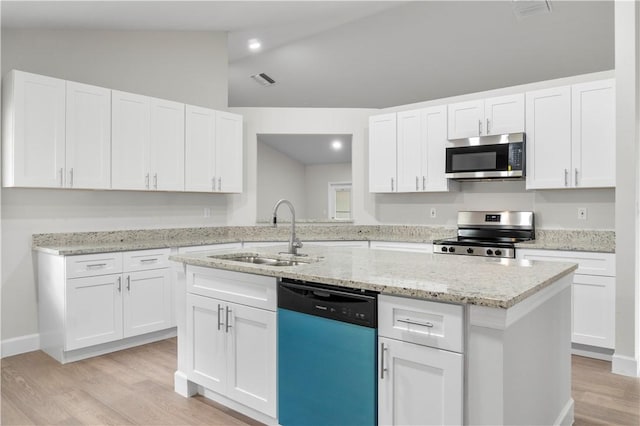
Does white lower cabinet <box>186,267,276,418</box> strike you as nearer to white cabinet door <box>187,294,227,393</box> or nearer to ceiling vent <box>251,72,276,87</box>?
white cabinet door <box>187,294,227,393</box>

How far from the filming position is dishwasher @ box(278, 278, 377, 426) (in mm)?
1792

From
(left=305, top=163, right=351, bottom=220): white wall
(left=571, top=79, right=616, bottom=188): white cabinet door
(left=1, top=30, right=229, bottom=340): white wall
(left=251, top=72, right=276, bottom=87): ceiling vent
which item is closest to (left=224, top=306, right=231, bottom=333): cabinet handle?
(left=1, top=30, right=229, bottom=340): white wall

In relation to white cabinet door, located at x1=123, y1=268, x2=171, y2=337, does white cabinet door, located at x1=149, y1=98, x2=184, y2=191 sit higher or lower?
higher

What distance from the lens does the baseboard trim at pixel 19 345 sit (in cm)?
346

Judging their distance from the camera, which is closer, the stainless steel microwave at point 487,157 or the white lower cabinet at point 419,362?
the white lower cabinet at point 419,362

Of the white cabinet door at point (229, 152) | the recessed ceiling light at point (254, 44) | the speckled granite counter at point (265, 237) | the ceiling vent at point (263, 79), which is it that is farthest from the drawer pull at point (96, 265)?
the ceiling vent at point (263, 79)

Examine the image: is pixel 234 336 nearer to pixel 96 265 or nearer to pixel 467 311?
pixel 467 311

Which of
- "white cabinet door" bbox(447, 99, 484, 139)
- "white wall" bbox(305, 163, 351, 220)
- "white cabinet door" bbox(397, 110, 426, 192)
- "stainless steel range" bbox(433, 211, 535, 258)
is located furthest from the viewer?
"white wall" bbox(305, 163, 351, 220)

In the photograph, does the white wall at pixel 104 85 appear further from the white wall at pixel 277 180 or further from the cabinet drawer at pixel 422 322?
the white wall at pixel 277 180

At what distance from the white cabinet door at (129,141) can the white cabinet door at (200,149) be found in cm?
45

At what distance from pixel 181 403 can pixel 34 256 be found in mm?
2074

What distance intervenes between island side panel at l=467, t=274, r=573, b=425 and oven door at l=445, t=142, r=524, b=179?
199 cm

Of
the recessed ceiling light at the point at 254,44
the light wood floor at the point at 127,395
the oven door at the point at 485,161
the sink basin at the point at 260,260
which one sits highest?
the recessed ceiling light at the point at 254,44

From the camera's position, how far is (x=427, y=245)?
4434 millimetres
